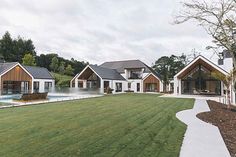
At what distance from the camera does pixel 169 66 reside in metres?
53.4

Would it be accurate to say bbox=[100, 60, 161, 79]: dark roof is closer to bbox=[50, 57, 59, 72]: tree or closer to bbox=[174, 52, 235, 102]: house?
bbox=[174, 52, 235, 102]: house

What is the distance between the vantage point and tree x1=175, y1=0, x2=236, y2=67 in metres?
10.8

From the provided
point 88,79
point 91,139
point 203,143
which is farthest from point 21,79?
point 203,143

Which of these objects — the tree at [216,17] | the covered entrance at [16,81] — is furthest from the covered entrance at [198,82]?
the covered entrance at [16,81]

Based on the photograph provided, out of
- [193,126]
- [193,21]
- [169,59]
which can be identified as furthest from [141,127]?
[169,59]

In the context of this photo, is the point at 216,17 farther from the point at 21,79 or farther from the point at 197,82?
the point at 21,79

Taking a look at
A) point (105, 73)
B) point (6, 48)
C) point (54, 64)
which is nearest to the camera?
point (105, 73)

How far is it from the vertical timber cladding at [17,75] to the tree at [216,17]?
27.4m

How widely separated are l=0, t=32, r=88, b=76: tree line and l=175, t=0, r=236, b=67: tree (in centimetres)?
5148

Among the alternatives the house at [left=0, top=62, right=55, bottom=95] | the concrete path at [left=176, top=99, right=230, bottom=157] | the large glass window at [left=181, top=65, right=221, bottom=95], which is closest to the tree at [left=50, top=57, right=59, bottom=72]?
the house at [left=0, top=62, right=55, bottom=95]

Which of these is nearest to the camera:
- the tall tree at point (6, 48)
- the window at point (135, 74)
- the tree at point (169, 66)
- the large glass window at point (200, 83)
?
the large glass window at point (200, 83)

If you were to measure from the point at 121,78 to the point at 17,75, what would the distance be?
2054cm

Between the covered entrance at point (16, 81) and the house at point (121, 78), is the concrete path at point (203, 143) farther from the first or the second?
the house at point (121, 78)

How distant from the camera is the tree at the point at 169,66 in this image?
149 ft
